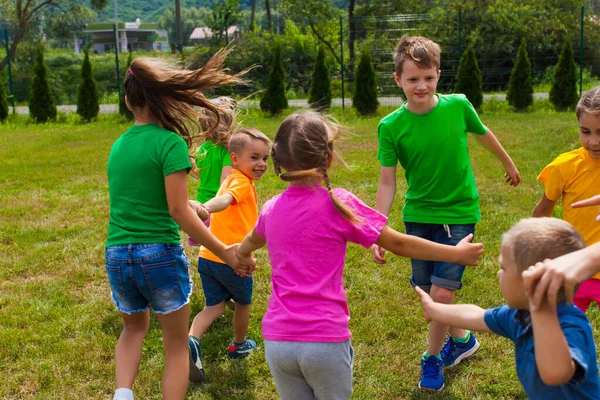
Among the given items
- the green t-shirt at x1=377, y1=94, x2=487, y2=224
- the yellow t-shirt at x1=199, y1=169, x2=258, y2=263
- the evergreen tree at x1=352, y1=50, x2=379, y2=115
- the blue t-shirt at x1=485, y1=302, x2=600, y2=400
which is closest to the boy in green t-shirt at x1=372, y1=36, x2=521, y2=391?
the green t-shirt at x1=377, y1=94, x2=487, y2=224

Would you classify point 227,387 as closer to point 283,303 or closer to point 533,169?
point 283,303

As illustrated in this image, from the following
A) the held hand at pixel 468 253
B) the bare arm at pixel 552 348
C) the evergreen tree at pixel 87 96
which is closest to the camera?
the bare arm at pixel 552 348

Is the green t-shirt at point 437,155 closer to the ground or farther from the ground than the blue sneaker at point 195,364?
farther from the ground

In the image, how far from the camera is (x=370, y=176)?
30.3 feet

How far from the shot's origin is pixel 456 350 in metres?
3.94

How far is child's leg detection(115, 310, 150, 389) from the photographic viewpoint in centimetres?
319

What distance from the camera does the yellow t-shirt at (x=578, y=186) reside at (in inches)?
125

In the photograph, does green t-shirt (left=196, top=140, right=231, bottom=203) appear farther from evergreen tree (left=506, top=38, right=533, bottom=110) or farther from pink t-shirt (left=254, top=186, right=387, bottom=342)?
evergreen tree (left=506, top=38, right=533, bottom=110)

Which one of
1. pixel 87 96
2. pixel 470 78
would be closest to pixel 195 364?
pixel 470 78

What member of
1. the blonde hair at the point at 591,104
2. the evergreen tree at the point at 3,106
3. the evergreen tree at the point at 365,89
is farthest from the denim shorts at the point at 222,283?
the evergreen tree at the point at 3,106

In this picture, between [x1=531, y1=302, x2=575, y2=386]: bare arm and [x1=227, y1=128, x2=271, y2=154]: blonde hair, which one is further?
[x1=227, y1=128, x2=271, y2=154]: blonde hair

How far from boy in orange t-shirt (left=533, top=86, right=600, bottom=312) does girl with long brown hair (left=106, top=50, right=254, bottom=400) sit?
1.56 meters

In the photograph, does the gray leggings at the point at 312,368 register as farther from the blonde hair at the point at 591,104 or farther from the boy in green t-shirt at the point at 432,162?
the blonde hair at the point at 591,104

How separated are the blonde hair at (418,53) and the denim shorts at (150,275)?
5.23ft
